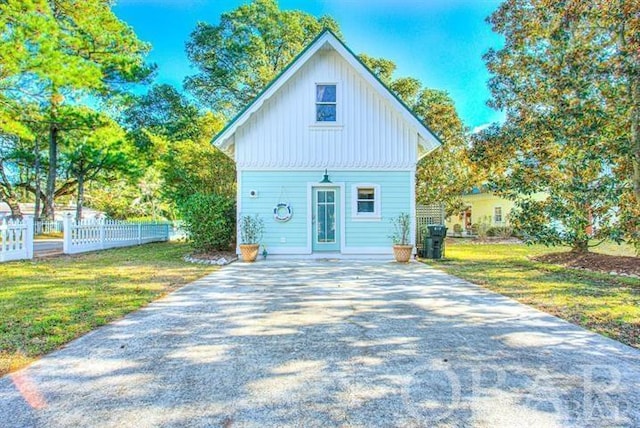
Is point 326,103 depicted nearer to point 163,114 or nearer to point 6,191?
point 163,114

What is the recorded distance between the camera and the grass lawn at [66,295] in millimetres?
3862

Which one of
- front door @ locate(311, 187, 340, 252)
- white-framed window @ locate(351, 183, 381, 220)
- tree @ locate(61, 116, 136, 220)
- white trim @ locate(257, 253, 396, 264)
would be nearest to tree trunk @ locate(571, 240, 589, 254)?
white trim @ locate(257, 253, 396, 264)

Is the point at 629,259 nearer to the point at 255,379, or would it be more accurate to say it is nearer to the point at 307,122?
the point at 307,122

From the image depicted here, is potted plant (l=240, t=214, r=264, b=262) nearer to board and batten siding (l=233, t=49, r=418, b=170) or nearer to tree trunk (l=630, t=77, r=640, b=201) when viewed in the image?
board and batten siding (l=233, t=49, r=418, b=170)

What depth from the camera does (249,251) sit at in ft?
34.8

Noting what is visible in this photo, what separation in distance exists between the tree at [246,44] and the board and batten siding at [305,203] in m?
15.6

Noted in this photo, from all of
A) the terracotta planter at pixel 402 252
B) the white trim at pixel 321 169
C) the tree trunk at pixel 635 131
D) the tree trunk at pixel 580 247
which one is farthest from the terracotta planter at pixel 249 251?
the tree trunk at pixel 580 247

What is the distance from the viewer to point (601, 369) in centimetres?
317

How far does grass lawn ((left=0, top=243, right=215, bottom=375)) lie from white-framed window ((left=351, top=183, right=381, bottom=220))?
4.58 metres

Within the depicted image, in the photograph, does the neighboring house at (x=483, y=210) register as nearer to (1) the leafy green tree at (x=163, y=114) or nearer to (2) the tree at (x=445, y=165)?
(2) the tree at (x=445, y=165)

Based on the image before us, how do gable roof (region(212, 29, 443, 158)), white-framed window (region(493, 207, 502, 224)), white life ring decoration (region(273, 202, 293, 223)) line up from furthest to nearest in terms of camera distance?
white-framed window (region(493, 207, 502, 224)) → white life ring decoration (region(273, 202, 293, 223)) → gable roof (region(212, 29, 443, 158))

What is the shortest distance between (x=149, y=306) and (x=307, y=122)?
7672 mm

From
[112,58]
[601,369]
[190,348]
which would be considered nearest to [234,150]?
[190,348]

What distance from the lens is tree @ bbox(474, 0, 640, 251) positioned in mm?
7684
